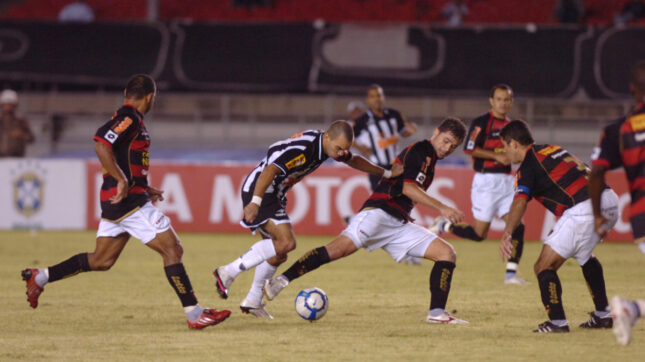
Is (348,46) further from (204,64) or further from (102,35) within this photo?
(102,35)

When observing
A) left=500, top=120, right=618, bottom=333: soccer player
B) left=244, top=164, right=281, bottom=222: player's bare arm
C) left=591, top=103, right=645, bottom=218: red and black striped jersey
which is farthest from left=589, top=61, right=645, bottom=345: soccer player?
left=244, top=164, right=281, bottom=222: player's bare arm

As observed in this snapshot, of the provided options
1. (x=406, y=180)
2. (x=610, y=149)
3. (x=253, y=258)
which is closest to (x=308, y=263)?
(x=253, y=258)

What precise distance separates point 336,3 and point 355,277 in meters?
11.1

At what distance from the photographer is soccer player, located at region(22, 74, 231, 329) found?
724 cm

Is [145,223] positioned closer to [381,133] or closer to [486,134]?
[486,134]

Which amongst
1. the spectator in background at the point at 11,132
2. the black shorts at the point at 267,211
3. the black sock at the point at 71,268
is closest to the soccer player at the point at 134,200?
the black sock at the point at 71,268

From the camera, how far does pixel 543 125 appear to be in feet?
56.2

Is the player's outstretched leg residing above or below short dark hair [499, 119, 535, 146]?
below

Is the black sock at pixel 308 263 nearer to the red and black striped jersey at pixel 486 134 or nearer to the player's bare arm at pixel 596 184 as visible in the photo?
the player's bare arm at pixel 596 184

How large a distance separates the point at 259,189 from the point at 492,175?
4.15m

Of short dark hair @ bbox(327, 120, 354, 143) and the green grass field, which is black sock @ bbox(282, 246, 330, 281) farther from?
short dark hair @ bbox(327, 120, 354, 143)

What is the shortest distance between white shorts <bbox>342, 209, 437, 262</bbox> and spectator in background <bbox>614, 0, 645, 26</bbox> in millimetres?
12277

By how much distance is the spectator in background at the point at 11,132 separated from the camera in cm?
1642

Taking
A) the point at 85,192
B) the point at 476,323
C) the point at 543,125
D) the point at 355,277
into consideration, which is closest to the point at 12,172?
the point at 85,192
